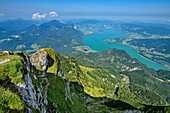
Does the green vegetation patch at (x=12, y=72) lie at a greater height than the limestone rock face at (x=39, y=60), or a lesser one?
greater

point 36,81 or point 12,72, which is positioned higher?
point 12,72

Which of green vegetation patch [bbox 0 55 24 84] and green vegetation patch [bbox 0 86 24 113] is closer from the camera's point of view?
green vegetation patch [bbox 0 86 24 113]

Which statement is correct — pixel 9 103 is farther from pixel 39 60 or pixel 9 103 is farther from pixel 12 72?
pixel 39 60

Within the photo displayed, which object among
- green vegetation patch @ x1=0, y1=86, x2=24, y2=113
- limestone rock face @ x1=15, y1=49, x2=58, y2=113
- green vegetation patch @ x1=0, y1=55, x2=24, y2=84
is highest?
green vegetation patch @ x1=0, y1=55, x2=24, y2=84

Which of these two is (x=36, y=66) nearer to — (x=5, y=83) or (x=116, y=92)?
(x=5, y=83)

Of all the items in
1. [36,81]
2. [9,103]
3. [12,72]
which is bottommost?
[36,81]

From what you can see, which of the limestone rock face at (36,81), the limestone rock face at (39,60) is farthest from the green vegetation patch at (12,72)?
the limestone rock face at (39,60)

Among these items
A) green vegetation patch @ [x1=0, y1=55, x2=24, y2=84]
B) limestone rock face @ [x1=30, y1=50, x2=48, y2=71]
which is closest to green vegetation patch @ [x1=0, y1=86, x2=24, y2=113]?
green vegetation patch @ [x1=0, y1=55, x2=24, y2=84]

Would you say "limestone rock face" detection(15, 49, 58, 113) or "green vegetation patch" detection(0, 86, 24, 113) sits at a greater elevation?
"green vegetation patch" detection(0, 86, 24, 113)

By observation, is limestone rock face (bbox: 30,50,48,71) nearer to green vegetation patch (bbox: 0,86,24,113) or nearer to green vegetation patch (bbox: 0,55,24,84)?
green vegetation patch (bbox: 0,55,24,84)

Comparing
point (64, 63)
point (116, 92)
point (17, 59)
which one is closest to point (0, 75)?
point (17, 59)

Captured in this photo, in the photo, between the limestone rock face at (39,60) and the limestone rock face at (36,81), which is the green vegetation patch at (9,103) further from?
the limestone rock face at (39,60)

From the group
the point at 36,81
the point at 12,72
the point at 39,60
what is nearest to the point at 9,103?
the point at 12,72
